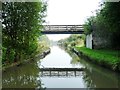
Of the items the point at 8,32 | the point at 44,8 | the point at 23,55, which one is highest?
the point at 44,8

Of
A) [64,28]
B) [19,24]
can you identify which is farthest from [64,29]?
[19,24]

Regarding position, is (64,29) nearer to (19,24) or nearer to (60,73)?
(19,24)

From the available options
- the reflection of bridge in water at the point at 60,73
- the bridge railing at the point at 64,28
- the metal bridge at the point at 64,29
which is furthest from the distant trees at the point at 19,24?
the bridge railing at the point at 64,28

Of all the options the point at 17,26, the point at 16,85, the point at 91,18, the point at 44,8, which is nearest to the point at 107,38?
the point at 91,18

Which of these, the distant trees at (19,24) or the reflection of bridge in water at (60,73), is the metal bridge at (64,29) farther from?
the reflection of bridge in water at (60,73)

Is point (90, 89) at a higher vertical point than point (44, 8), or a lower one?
lower

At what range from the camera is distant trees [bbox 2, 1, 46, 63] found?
22453 millimetres

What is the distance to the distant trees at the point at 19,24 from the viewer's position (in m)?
22.5

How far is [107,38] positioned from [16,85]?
24.8 metres

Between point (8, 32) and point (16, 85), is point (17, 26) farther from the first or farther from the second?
point (16, 85)

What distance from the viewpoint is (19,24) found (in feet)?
75.1

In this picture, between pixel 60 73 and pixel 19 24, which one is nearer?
pixel 60 73

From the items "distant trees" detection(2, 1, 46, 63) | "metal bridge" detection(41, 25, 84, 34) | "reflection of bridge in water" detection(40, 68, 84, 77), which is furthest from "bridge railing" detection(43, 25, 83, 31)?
"reflection of bridge in water" detection(40, 68, 84, 77)

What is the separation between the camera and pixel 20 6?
887 inches
